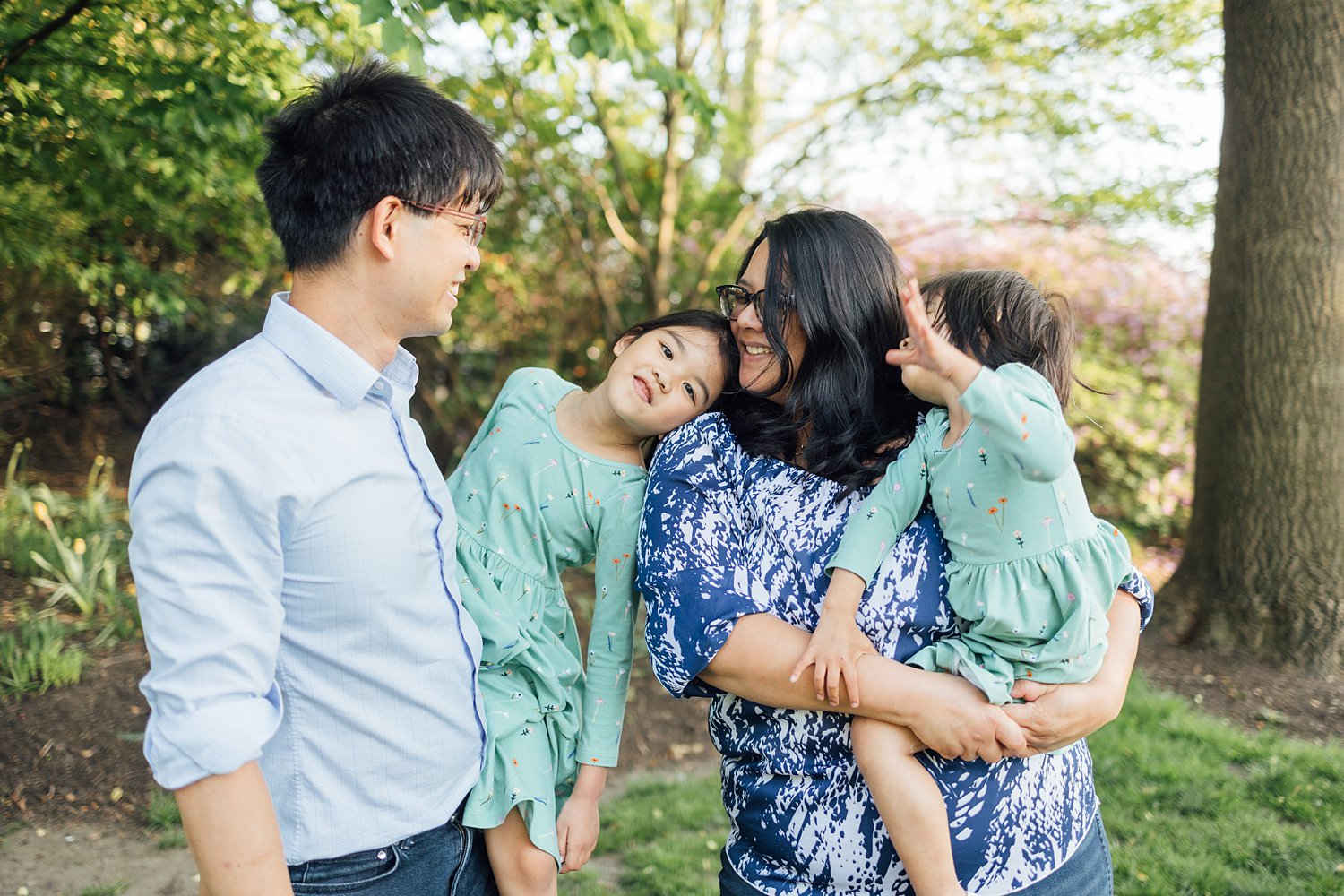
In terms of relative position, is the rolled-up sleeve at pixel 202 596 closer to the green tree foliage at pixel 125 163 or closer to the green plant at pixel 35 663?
the green tree foliage at pixel 125 163

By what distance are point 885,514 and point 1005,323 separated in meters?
0.54

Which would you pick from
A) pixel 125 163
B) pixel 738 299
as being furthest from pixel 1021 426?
pixel 125 163

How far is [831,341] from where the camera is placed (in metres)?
1.97

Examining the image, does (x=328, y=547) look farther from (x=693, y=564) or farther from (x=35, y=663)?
(x=35, y=663)

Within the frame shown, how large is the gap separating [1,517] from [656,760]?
3.74 metres

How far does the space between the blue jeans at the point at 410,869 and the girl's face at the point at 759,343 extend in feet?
3.28

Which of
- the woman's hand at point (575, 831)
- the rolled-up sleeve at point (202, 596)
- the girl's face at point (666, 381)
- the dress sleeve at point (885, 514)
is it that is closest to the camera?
the rolled-up sleeve at point (202, 596)

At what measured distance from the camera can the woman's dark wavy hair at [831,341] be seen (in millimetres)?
1921

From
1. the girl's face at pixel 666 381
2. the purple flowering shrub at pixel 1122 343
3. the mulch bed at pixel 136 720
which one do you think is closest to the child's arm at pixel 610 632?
the girl's face at pixel 666 381

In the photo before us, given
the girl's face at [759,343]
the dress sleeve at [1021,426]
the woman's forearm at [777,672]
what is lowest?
the woman's forearm at [777,672]

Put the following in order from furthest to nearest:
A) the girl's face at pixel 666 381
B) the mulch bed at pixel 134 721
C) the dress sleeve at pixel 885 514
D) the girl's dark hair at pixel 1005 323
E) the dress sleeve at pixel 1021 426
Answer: the mulch bed at pixel 134 721 → the girl's face at pixel 666 381 → the girl's dark hair at pixel 1005 323 → the dress sleeve at pixel 885 514 → the dress sleeve at pixel 1021 426

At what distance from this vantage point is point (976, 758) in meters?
1.68

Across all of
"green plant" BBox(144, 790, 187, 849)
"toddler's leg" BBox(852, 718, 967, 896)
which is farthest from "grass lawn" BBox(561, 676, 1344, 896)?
"toddler's leg" BBox(852, 718, 967, 896)

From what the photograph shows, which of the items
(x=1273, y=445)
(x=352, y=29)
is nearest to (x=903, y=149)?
(x=1273, y=445)
